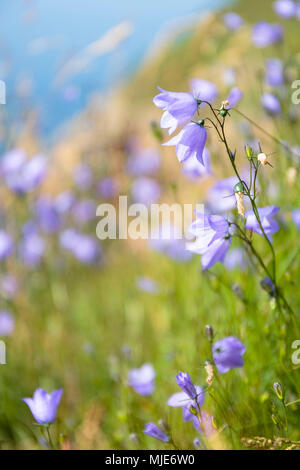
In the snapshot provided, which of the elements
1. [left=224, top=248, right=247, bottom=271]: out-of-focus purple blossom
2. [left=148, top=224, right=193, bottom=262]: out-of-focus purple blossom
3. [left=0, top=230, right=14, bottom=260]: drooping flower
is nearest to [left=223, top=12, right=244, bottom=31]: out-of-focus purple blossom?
[left=148, top=224, right=193, bottom=262]: out-of-focus purple blossom

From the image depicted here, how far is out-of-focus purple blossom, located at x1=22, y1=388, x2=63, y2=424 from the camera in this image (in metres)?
1.02

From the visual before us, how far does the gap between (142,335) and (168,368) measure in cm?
61

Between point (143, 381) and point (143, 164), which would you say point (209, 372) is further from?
point (143, 164)

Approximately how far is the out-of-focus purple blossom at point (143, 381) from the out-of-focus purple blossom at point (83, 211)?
2.03 metres

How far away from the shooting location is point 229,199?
1364 millimetres

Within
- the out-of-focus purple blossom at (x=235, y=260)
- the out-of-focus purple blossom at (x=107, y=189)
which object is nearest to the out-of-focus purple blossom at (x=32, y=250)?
the out-of-focus purple blossom at (x=107, y=189)

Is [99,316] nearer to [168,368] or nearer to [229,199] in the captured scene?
[168,368]

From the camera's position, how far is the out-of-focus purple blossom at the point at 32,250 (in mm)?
2753

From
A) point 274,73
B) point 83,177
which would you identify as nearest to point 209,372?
point 274,73

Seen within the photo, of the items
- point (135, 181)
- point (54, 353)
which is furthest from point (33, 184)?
point (135, 181)

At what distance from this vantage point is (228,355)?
3.48 feet

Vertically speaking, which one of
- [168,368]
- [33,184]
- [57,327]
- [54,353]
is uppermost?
[33,184]

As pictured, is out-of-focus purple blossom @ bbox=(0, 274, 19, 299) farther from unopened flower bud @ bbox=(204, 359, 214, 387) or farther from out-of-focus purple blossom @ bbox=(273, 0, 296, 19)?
out-of-focus purple blossom @ bbox=(273, 0, 296, 19)
